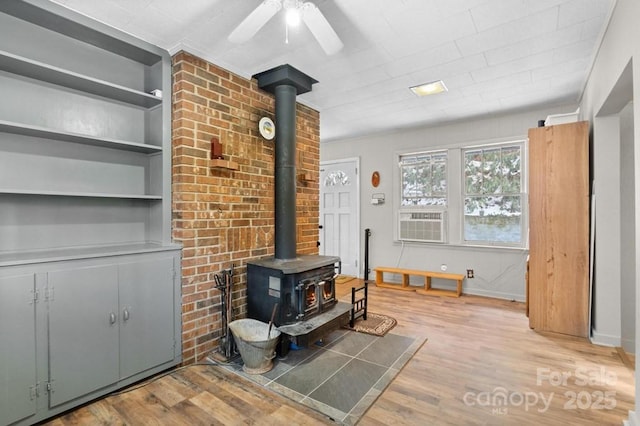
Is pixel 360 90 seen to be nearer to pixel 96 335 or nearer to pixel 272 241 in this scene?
pixel 272 241

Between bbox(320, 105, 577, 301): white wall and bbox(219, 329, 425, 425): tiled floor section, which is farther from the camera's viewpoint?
bbox(320, 105, 577, 301): white wall

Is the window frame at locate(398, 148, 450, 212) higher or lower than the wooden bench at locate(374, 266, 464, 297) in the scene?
higher

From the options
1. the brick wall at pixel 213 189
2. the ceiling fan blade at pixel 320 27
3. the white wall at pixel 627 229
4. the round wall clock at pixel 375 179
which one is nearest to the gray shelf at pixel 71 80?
the brick wall at pixel 213 189

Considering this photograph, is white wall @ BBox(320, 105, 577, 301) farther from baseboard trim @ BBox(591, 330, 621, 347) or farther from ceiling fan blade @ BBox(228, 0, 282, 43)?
ceiling fan blade @ BBox(228, 0, 282, 43)

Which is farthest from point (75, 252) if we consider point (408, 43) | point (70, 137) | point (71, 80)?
point (408, 43)

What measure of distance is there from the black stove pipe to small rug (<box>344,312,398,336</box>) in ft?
3.35

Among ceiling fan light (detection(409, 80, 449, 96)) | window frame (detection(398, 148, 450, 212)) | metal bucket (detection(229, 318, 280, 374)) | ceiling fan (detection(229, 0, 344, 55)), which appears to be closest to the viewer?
ceiling fan (detection(229, 0, 344, 55))

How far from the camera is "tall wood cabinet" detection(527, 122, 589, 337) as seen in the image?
302 centimetres

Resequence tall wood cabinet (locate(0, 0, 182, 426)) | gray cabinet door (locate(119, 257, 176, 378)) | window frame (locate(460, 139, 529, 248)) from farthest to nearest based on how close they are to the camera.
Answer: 1. window frame (locate(460, 139, 529, 248))
2. gray cabinet door (locate(119, 257, 176, 378))
3. tall wood cabinet (locate(0, 0, 182, 426))

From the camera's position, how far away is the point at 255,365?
2.37 m

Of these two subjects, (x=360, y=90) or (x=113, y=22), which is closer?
(x=113, y=22)

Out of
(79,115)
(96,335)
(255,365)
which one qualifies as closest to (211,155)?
(79,115)

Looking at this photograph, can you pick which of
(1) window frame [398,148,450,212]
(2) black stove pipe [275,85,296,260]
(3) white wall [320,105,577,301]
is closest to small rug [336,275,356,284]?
(3) white wall [320,105,577,301]

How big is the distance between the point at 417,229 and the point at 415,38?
3096 millimetres
